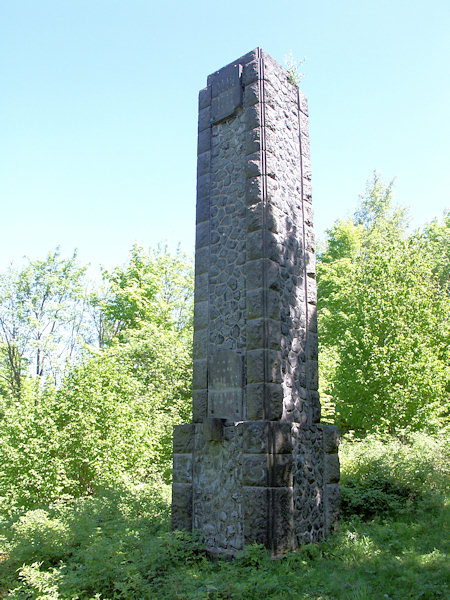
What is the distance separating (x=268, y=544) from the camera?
590cm

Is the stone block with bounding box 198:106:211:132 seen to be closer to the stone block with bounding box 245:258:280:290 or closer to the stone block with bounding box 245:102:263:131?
the stone block with bounding box 245:102:263:131

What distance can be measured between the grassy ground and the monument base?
0.28m

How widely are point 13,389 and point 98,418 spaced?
16.5 m

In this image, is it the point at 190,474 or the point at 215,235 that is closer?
the point at 190,474

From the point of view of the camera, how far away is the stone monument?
6266mm

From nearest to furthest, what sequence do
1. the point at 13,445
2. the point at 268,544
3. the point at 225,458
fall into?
the point at 268,544, the point at 225,458, the point at 13,445

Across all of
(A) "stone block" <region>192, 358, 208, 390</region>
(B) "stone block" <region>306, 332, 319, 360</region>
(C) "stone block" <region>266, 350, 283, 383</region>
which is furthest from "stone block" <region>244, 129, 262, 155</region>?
→ (A) "stone block" <region>192, 358, 208, 390</region>

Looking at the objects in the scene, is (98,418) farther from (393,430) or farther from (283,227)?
(393,430)

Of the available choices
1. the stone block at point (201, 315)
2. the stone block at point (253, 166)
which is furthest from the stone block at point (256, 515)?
the stone block at point (253, 166)

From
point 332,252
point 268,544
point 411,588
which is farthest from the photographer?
point 332,252

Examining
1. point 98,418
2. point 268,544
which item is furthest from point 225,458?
point 98,418

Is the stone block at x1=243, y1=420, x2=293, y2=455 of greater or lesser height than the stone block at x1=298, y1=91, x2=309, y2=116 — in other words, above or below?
below

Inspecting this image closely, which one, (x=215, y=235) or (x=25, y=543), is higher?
(x=215, y=235)

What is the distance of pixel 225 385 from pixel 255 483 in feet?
4.41
